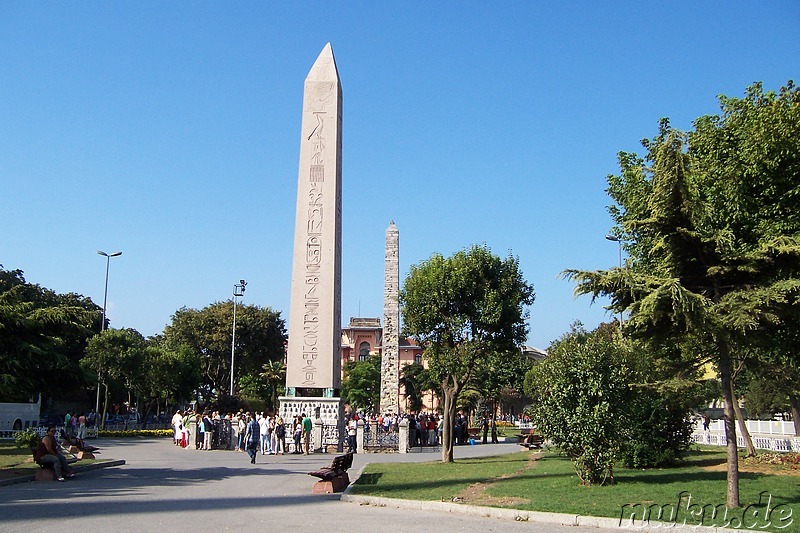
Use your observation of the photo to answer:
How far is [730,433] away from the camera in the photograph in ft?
38.8

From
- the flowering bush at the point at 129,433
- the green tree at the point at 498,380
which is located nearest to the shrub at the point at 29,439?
the flowering bush at the point at 129,433

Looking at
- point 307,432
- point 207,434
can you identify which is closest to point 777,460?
point 307,432

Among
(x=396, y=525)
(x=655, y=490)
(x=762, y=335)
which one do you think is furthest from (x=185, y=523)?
(x=762, y=335)

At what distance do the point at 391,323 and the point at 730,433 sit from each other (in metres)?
37.2

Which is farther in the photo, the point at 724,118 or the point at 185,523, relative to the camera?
the point at 724,118

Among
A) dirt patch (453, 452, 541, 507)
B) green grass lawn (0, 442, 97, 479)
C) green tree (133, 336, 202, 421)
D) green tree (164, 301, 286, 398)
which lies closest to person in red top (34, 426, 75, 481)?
green grass lawn (0, 442, 97, 479)

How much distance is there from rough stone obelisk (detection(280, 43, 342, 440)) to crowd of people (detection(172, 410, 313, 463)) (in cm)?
248

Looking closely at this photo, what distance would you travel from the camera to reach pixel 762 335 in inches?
531

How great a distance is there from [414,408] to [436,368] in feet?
180

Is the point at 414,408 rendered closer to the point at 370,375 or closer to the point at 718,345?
the point at 370,375

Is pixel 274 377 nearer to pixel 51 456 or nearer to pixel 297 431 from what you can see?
pixel 297 431

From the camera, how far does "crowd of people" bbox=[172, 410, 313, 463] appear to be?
28797mm

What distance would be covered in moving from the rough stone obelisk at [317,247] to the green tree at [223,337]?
40.2 meters

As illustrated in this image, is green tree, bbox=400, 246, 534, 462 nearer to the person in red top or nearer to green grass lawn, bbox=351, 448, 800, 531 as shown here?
green grass lawn, bbox=351, 448, 800, 531
